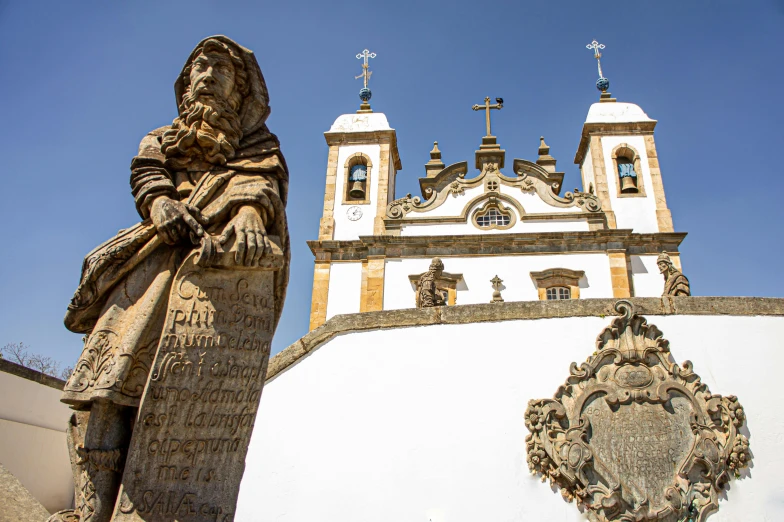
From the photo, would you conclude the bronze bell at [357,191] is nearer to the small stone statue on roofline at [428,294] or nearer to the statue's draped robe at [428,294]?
the small stone statue on roofline at [428,294]

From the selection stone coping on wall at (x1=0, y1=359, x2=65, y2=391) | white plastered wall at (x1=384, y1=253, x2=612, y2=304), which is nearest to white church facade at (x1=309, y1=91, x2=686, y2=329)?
white plastered wall at (x1=384, y1=253, x2=612, y2=304)

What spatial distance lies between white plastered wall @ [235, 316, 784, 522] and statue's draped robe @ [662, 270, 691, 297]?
2.22 metres

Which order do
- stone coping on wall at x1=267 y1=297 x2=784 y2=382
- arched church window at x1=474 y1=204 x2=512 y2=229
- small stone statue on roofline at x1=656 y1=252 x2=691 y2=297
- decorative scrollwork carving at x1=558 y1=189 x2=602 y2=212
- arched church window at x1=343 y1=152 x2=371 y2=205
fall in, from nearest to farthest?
1. stone coping on wall at x1=267 y1=297 x2=784 y2=382
2. small stone statue on roofline at x1=656 y1=252 x2=691 y2=297
3. decorative scrollwork carving at x1=558 y1=189 x2=602 y2=212
4. arched church window at x1=474 y1=204 x2=512 y2=229
5. arched church window at x1=343 y1=152 x2=371 y2=205

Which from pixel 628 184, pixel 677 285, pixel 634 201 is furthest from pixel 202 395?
pixel 628 184

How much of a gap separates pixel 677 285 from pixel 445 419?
4.61 metres

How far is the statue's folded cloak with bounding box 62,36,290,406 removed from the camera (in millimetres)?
2482

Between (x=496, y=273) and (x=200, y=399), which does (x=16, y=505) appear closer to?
(x=200, y=399)

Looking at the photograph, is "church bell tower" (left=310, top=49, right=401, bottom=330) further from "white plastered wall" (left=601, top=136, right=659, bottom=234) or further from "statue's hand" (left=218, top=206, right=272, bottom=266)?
"statue's hand" (left=218, top=206, right=272, bottom=266)

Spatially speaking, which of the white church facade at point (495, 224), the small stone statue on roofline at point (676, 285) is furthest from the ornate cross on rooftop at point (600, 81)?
the small stone statue on roofline at point (676, 285)

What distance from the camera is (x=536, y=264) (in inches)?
612

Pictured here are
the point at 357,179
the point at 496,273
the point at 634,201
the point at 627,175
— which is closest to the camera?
the point at 496,273

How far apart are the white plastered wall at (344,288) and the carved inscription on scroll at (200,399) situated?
1275cm

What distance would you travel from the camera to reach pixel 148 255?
2.73 m

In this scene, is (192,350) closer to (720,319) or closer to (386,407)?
(386,407)
